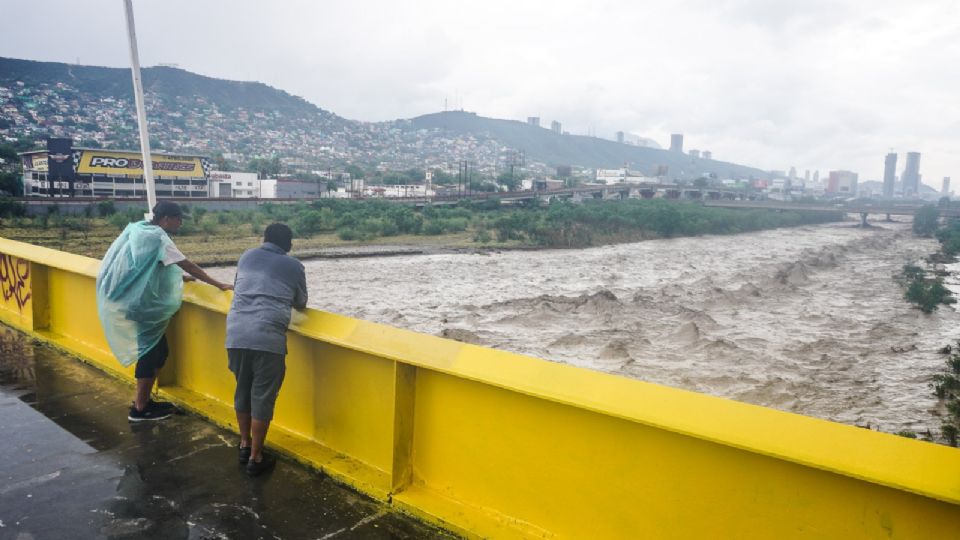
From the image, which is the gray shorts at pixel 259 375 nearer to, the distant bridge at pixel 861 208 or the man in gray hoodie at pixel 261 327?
the man in gray hoodie at pixel 261 327

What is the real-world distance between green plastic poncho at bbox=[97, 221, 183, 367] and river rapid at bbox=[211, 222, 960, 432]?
9289mm

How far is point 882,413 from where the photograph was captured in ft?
34.1

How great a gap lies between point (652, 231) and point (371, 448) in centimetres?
5139

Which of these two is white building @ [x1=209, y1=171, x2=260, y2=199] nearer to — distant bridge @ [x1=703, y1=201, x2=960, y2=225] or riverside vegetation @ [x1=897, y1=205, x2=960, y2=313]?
distant bridge @ [x1=703, y1=201, x2=960, y2=225]

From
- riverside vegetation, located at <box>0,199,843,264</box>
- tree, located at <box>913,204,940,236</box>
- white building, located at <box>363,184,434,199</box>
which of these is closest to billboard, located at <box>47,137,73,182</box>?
riverside vegetation, located at <box>0,199,843,264</box>

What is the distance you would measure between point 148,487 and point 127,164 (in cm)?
6544

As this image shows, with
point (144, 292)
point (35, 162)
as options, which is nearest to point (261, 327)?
point (144, 292)

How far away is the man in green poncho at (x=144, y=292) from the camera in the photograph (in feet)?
13.0

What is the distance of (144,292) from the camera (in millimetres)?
4012

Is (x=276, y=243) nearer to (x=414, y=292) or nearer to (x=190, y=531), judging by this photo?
(x=190, y=531)

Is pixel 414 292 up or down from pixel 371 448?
down

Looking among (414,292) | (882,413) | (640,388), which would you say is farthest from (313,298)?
(640,388)

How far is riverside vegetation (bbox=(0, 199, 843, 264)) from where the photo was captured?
99.2 ft

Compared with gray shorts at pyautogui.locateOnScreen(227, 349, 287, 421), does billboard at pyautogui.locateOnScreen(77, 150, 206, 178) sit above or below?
above
